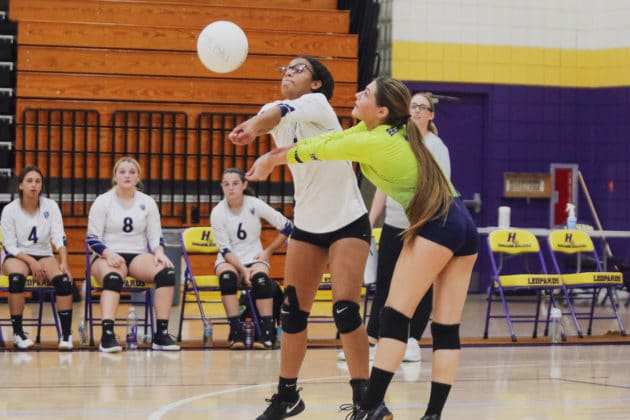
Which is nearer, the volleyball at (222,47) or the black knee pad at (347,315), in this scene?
the black knee pad at (347,315)

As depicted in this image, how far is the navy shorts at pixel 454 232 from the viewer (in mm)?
4332

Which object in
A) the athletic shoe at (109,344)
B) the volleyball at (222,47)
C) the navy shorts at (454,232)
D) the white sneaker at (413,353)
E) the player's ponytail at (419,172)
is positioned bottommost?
the athletic shoe at (109,344)

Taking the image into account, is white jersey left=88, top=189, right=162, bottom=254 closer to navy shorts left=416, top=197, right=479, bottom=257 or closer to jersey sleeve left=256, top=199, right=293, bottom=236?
jersey sleeve left=256, top=199, right=293, bottom=236

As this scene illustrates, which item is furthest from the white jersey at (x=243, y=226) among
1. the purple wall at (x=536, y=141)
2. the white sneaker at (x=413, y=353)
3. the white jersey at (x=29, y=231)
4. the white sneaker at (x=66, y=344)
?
the purple wall at (x=536, y=141)

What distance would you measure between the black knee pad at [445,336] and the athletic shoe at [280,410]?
2.72 ft

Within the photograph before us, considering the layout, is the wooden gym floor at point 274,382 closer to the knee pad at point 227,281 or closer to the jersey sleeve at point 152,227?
the knee pad at point 227,281

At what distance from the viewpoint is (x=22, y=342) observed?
807cm

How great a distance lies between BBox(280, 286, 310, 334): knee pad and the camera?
4.92 metres

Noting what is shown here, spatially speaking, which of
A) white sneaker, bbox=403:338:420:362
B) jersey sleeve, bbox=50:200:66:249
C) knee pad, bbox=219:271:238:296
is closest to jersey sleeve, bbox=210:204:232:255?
knee pad, bbox=219:271:238:296

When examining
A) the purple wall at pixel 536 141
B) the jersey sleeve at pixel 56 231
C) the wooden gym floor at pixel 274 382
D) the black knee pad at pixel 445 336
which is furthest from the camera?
the purple wall at pixel 536 141

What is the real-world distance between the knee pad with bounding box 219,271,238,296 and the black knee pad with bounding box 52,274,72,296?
1.19 metres

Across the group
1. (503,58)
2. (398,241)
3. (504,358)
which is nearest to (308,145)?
(398,241)

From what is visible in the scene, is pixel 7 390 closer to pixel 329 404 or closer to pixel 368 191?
pixel 329 404

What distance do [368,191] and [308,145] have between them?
29.3 feet
